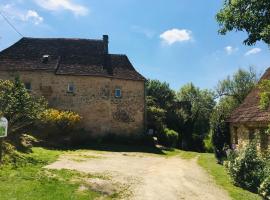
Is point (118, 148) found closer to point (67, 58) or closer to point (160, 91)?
point (67, 58)

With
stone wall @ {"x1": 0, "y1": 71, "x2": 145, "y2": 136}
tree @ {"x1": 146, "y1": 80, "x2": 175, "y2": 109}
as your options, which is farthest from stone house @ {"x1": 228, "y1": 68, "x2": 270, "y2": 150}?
tree @ {"x1": 146, "y1": 80, "x2": 175, "y2": 109}

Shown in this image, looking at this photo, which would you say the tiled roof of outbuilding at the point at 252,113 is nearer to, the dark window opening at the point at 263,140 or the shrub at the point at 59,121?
the dark window opening at the point at 263,140

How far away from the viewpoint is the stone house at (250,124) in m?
18.2

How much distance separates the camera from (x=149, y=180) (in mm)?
16203

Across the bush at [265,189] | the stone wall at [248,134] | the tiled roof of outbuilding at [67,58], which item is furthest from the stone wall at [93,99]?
the bush at [265,189]

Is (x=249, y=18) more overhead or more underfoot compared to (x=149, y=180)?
more overhead

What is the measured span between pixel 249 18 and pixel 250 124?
411 inches

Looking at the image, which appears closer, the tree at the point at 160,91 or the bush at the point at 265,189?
the bush at the point at 265,189

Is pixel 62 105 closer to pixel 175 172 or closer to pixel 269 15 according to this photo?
pixel 175 172

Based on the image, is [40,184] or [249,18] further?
[40,184]

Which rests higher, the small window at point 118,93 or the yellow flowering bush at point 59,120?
the small window at point 118,93

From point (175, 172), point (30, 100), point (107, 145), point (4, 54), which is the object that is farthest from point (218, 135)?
point (4, 54)

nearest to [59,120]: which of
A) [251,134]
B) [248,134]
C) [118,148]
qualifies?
[118,148]

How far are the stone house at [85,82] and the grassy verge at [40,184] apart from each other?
18.6m
